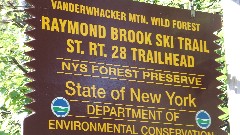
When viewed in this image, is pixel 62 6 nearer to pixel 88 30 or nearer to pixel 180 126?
pixel 88 30

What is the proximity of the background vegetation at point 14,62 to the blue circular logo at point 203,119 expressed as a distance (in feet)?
12.6

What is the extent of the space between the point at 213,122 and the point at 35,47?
1470 millimetres

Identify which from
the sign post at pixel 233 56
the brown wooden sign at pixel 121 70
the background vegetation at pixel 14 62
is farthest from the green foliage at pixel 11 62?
the sign post at pixel 233 56

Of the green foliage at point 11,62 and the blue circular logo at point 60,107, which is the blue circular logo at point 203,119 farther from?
the green foliage at point 11,62

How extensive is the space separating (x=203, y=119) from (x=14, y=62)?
7.03 metres

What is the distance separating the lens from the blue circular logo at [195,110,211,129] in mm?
3688

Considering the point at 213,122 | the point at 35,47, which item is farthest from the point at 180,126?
the point at 35,47

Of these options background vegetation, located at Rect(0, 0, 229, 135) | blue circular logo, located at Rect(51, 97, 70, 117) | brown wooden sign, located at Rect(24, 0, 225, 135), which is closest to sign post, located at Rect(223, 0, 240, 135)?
brown wooden sign, located at Rect(24, 0, 225, 135)

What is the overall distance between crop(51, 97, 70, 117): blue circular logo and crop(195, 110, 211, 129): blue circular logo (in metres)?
1.04

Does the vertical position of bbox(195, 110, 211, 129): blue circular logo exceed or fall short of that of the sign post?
it falls short

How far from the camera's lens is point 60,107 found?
317 centimetres

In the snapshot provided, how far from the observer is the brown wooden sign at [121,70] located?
10.5 ft

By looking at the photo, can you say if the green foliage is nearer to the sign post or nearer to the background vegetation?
the background vegetation

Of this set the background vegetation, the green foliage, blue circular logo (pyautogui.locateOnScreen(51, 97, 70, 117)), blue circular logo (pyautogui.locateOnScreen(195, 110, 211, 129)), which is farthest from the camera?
the green foliage
